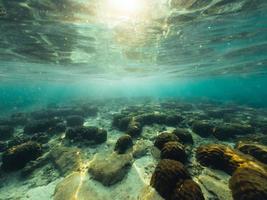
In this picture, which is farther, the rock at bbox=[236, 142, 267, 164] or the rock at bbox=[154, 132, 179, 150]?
the rock at bbox=[154, 132, 179, 150]

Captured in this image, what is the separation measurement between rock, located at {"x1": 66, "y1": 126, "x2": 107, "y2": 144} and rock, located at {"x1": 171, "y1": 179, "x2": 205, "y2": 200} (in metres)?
5.83

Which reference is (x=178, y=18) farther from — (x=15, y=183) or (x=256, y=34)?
(x=15, y=183)

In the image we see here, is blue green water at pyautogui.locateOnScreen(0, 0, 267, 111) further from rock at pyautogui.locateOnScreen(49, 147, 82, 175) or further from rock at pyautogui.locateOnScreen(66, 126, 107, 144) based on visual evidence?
rock at pyautogui.locateOnScreen(49, 147, 82, 175)

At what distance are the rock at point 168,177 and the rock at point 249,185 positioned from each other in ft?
4.10

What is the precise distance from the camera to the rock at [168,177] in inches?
195

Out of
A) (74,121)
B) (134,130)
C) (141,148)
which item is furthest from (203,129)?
(74,121)

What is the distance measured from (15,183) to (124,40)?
13.0 m

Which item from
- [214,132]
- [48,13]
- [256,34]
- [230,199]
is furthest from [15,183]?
[256,34]

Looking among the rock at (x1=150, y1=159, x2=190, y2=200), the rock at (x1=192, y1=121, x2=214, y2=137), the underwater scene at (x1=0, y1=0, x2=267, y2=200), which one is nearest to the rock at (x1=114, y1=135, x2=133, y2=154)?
the underwater scene at (x1=0, y1=0, x2=267, y2=200)

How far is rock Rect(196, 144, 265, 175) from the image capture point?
5730mm

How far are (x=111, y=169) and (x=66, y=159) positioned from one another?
8.28 feet

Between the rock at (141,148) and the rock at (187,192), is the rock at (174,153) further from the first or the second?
the rock at (141,148)

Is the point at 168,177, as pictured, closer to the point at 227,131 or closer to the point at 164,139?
the point at 164,139

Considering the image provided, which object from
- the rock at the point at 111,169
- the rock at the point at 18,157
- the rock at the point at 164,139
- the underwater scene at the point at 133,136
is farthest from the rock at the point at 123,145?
the rock at the point at 18,157
